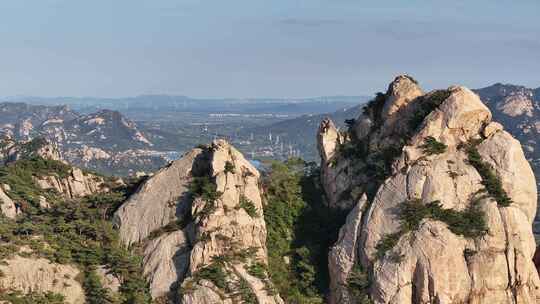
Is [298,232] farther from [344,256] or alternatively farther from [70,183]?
[70,183]

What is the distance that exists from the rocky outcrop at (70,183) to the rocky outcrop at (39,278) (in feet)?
78.7

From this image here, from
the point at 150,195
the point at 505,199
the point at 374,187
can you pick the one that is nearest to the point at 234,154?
the point at 150,195

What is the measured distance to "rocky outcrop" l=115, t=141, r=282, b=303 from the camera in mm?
49812

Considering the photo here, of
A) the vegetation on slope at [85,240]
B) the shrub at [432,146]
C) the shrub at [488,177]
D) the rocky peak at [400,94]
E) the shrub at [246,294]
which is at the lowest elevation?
the shrub at [246,294]

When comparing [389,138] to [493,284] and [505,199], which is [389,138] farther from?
[493,284]

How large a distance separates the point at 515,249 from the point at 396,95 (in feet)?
56.4

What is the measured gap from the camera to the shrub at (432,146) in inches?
→ 2089

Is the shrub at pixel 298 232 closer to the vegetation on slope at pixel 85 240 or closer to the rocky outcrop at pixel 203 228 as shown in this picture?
the rocky outcrop at pixel 203 228

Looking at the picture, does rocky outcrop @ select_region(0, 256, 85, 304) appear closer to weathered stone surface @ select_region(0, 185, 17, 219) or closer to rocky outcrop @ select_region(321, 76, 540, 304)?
weathered stone surface @ select_region(0, 185, 17, 219)

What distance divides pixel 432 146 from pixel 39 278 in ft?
109

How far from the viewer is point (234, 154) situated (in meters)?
58.6

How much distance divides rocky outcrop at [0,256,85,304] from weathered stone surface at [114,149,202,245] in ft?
20.7

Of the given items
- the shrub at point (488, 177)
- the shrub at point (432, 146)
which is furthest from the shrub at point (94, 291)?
the shrub at point (488, 177)

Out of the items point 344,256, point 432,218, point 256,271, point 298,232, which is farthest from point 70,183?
point 432,218
